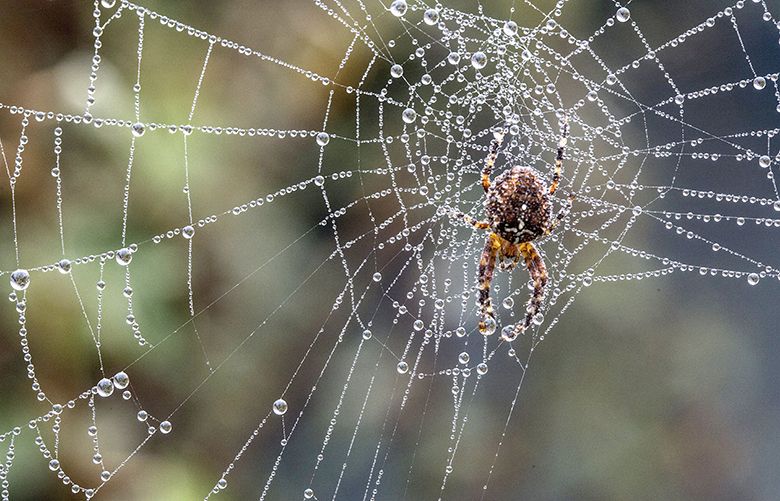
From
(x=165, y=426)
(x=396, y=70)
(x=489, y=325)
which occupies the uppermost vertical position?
(x=396, y=70)

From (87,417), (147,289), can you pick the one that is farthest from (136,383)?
(147,289)

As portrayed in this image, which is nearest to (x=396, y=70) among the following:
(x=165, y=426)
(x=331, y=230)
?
(x=331, y=230)

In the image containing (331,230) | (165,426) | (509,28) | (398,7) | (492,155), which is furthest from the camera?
(331,230)

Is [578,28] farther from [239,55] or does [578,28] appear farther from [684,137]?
[239,55]

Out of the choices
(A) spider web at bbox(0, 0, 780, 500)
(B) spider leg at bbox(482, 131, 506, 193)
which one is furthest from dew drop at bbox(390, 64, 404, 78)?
(B) spider leg at bbox(482, 131, 506, 193)

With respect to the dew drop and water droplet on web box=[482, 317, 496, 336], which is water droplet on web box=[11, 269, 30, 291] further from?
water droplet on web box=[482, 317, 496, 336]

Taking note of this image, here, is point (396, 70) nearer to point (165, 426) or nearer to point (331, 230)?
point (331, 230)

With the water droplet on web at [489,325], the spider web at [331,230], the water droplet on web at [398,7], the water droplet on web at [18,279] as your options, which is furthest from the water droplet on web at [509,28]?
the water droplet on web at [18,279]

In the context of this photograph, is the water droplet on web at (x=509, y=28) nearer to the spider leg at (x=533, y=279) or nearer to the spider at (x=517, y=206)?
the spider at (x=517, y=206)
